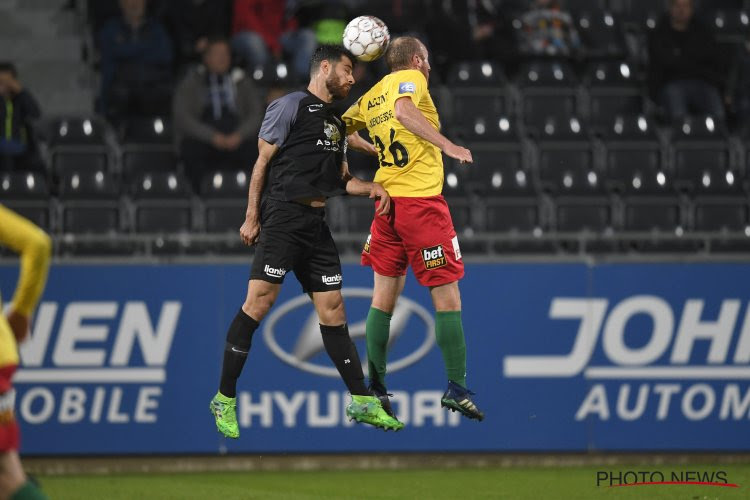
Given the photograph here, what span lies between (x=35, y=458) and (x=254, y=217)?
4.16 meters

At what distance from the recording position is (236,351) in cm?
823

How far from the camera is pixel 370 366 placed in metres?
8.71

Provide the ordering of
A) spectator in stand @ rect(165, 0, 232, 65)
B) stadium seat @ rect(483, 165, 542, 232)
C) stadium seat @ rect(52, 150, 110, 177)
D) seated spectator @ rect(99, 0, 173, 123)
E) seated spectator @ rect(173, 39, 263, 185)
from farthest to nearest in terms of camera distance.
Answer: spectator in stand @ rect(165, 0, 232, 65) → seated spectator @ rect(99, 0, 173, 123) → stadium seat @ rect(52, 150, 110, 177) → seated spectator @ rect(173, 39, 263, 185) → stadium seat @ rect(483, 165, 542, 232)

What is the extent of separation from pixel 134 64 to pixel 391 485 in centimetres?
610

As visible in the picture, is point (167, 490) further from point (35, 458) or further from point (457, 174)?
point (457, 174)


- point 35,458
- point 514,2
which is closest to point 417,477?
point 35,458

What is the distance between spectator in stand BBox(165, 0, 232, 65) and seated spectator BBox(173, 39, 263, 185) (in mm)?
1259

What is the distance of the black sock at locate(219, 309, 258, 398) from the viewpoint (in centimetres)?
823

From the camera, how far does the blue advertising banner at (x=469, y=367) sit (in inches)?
440

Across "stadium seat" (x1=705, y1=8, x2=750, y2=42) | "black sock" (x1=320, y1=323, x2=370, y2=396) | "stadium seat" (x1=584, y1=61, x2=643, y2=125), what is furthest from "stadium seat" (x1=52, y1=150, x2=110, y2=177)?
"stadium seat" (x1=705, y1=8, x2=750, y2=42)

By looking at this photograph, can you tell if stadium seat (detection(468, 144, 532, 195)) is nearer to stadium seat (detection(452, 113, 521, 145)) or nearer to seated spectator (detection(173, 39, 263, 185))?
stadium seat (detection(452, 113, 521, 145))

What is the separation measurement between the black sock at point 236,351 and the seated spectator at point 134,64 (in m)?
6.54

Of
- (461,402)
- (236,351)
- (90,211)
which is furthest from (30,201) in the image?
(461,402)

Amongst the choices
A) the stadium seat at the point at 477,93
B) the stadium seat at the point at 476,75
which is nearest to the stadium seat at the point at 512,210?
the stadium seat at the point at 477,93
